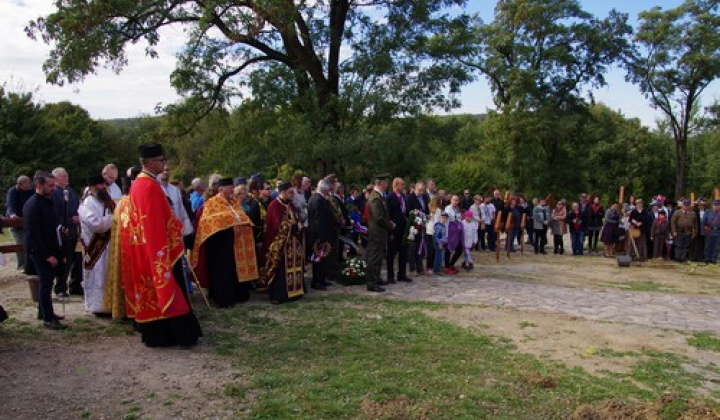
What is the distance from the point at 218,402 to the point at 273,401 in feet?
1.64

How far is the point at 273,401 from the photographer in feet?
16.9

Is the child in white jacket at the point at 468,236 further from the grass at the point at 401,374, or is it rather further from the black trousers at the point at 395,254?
the grass at the point at 401,374

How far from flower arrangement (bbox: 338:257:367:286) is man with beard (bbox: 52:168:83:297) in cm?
465

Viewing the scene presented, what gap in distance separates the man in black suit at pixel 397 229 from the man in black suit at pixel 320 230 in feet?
4.21

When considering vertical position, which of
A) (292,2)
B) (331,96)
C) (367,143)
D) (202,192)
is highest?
(292,2)

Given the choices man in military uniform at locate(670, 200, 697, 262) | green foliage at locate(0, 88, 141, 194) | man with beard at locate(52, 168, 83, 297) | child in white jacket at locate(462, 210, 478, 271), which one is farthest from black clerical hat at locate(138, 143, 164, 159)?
green foliage at locate(0, 88, 141, 194)

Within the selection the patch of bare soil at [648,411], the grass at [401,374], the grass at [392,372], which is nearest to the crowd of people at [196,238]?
the grass at [392,372]

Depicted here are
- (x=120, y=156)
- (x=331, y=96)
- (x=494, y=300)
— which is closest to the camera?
(x=494, y=300)

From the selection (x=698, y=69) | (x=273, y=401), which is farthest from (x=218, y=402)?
(x=698, y=69)

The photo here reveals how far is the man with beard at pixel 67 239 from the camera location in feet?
31.0

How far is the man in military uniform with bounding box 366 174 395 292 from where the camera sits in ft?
35.0

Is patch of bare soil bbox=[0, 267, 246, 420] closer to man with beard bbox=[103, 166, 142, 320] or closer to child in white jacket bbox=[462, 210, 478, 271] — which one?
man with beard bbox=[103, 166, 142, 320]

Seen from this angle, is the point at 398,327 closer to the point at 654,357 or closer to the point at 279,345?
the point at 279,345

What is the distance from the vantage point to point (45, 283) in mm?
7191
